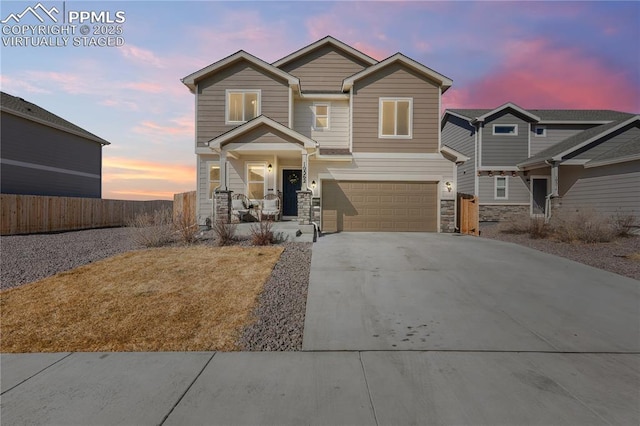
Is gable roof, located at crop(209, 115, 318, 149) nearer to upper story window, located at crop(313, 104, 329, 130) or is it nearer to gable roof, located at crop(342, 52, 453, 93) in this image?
upper story window, located at crop(313, 104, 329, 130)

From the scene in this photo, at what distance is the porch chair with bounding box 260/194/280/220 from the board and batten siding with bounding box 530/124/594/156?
17563 mm

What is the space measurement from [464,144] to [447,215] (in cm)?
1051

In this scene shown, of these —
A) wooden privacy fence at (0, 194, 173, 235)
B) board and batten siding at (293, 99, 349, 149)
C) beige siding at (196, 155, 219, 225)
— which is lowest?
wooden privacy fence at (0, 194, 173, 235)

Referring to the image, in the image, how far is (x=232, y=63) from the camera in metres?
13.4

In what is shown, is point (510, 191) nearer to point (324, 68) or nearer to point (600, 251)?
point (600, 251)

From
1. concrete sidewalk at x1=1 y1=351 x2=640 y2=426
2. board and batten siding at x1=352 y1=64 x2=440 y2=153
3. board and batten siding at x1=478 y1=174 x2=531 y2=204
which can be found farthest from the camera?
board and batten siding at x1=478 y1=174 x2=531 y2=204

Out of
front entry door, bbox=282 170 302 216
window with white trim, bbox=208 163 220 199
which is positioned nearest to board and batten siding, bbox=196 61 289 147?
window with white trim, bbox=208 163 220 199

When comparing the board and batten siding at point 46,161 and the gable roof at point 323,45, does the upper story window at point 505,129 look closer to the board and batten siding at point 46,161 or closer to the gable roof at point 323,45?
the gable roof at point 323,45

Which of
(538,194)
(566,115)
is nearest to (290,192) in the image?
(538,194)

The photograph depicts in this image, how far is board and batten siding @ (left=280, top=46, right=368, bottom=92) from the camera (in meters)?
15.1

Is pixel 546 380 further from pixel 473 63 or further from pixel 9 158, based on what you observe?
pixel 9 158

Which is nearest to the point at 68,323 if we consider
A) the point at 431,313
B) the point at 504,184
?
the point at 431,313

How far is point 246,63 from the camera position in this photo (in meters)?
13.6

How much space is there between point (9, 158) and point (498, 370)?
77.0ft
